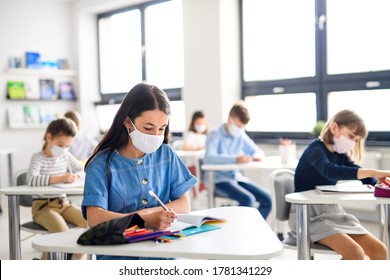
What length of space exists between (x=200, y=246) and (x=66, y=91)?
16.6ft

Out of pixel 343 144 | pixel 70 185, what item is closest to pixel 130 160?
pixel 70 185

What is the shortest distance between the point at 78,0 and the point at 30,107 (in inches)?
51.8

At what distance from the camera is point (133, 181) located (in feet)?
4.54

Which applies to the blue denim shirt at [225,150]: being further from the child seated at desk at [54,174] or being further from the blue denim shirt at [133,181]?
the blue denim shirt at [133,181]

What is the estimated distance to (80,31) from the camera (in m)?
5.42

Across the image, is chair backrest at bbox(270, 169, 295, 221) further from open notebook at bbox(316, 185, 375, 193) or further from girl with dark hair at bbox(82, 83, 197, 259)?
girl with dark hair at bbox(82, 83, 197, 259)

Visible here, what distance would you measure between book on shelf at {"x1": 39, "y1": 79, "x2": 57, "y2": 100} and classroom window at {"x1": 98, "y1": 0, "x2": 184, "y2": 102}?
972 mm

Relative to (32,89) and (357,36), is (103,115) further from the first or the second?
(357,36)

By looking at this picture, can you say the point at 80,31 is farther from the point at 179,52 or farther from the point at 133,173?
the point at 133,173

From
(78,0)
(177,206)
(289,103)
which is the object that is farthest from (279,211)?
(78,0)

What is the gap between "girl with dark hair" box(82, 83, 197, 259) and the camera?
1.33m

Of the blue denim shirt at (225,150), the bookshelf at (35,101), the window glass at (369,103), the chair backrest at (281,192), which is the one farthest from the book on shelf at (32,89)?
the chair backrest at (281,192)

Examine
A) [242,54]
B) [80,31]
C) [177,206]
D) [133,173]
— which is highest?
[80,31]

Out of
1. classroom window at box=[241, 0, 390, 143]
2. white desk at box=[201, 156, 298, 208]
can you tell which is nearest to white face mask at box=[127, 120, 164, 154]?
white desk at box=[201, 156, 298, 208]
